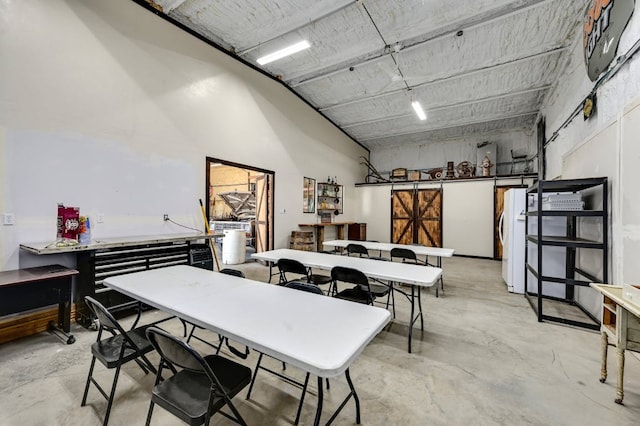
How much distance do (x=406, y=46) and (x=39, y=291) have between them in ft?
20.5

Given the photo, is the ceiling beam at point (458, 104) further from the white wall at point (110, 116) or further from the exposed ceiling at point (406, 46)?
the white wall at point (110, 116)

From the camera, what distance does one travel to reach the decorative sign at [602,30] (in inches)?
104

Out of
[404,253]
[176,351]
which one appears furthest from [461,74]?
[176,351]

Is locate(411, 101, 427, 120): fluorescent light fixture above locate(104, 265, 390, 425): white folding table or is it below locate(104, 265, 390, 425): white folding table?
above

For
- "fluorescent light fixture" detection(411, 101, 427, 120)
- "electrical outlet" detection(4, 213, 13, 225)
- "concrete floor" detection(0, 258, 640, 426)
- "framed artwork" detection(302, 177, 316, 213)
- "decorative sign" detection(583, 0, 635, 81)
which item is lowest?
"concrete floor" detection(0, 258, 640, 426)

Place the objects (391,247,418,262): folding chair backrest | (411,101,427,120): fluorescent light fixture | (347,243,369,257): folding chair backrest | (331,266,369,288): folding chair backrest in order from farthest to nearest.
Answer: (411,101,427,120): fluorescent light fixture < (347,243,369,257): folding chair backrest < (391,247,418,262): folding chair backrest < (331,266,369,288): folding chair backrest

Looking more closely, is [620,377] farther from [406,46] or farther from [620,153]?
[406,46]

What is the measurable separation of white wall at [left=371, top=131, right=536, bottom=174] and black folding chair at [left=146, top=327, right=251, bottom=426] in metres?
9.66

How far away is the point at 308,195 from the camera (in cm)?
756

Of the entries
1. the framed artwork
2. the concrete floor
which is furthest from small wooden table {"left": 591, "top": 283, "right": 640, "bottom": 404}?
the framed artwork

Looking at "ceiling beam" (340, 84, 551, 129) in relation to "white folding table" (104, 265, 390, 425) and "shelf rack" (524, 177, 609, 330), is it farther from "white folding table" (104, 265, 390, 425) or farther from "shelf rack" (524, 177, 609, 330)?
"white folding table" (104, 265, 390, 425)

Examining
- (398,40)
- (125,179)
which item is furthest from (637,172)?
(125,179)

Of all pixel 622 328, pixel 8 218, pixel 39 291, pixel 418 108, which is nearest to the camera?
pixel 622 328

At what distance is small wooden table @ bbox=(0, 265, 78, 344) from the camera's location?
2.47 m
